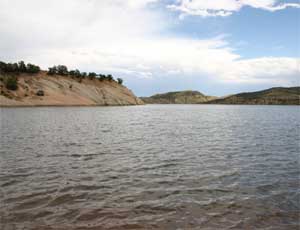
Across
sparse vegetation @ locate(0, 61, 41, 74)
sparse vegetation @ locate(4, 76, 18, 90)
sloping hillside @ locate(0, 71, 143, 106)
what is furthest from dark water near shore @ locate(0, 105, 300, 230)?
sparse vegetation @ locate(0, 61, 41, 74)

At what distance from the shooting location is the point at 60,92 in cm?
11681

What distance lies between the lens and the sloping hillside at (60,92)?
9999cm

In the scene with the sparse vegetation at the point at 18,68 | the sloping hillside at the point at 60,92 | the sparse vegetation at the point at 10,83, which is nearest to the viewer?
the sparse vegetation at the point at 10,83

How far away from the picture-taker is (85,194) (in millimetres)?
10484

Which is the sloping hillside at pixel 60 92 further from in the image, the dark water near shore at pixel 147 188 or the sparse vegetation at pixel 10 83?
the dark water near shore at pixel 147 188

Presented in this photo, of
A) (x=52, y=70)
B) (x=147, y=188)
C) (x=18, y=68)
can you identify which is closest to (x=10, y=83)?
(x=18, y=68)

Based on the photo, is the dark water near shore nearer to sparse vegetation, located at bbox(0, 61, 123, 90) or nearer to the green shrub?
sparse vegetation, located at bbox(0, 61, 123, 90)

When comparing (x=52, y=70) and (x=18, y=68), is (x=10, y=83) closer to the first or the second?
(x=18, y=68)

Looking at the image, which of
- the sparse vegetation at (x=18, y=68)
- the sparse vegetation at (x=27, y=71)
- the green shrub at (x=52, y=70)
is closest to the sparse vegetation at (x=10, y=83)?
the sparse vegetation at (x=27, y=71)

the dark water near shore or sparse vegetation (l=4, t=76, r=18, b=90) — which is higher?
sparse vegetation (l=4, t=76, r=18, b=90)

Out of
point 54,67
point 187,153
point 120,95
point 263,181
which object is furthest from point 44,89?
point 263,181

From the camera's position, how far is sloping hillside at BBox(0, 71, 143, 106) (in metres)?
100.0

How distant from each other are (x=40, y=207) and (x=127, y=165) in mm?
6436

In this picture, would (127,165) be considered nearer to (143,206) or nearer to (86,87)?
(143,206)
